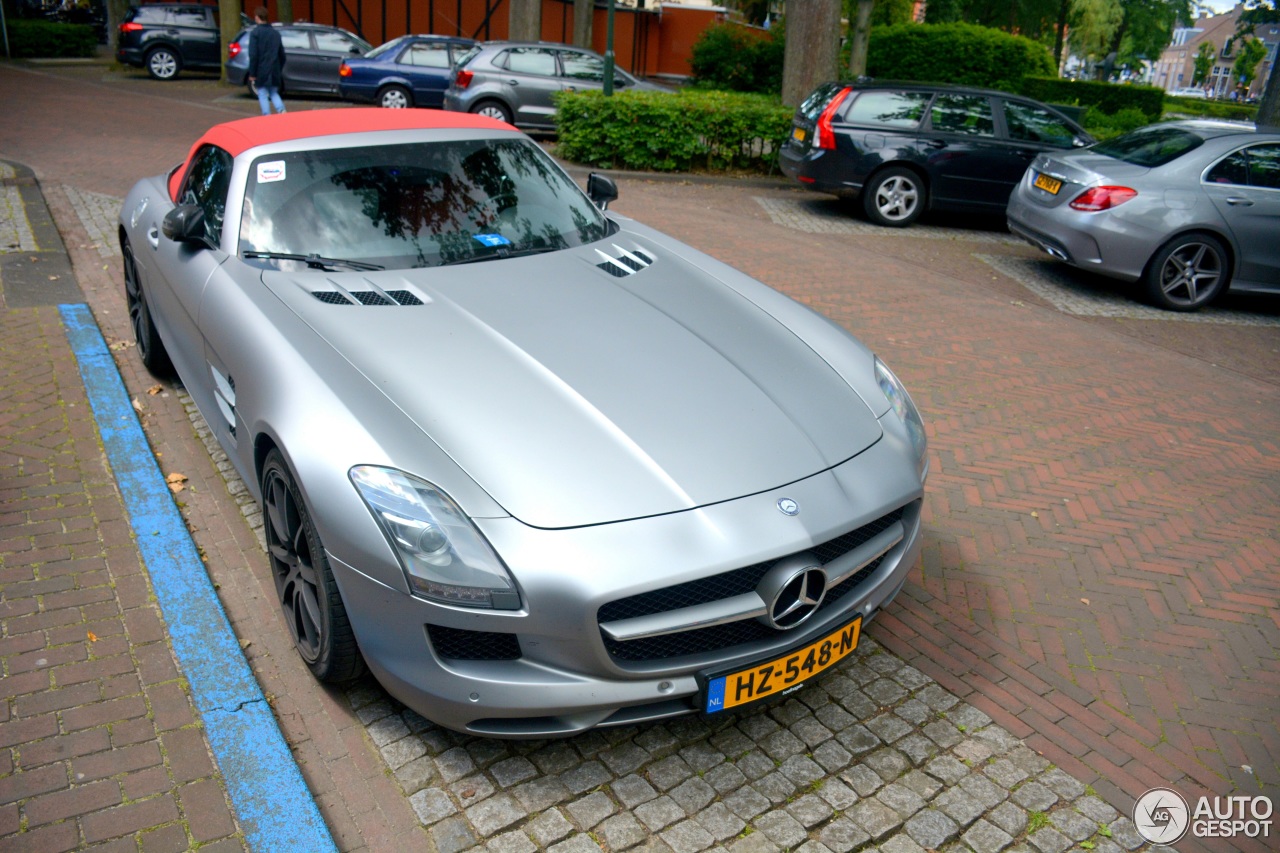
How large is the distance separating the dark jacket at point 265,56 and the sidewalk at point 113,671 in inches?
396

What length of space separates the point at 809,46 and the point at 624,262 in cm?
1137

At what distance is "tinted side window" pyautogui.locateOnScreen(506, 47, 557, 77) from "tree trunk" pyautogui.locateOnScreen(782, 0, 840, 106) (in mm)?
3838

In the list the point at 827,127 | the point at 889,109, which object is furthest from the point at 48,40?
the point at 889,109

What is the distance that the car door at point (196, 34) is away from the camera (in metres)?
21.4

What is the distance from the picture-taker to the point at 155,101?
692 inches

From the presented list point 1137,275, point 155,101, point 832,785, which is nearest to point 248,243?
point 832,785

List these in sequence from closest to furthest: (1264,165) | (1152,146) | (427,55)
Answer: (1264,165), (1152,146), (427,55)

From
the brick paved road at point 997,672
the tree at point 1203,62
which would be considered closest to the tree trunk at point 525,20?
the brick paved road at point 997,672

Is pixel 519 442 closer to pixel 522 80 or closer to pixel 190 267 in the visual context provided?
pixel 190 267

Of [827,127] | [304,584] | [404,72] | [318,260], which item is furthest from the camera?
[404,72]

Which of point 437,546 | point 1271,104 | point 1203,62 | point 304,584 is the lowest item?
point 304,584

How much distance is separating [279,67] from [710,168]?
6296 mm

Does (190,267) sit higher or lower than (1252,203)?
lower

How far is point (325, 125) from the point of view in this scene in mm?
4555
